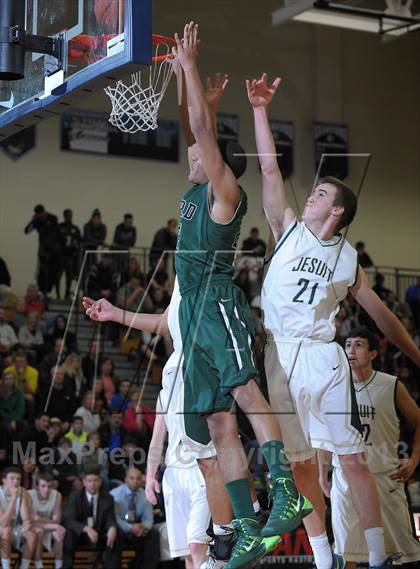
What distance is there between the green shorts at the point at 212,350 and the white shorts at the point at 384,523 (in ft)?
6.89

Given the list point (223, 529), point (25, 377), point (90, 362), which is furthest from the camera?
point (90, 362)

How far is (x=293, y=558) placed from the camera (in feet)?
37.0

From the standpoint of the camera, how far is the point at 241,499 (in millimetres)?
5676

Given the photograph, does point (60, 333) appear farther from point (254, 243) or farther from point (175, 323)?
point (175, 323)

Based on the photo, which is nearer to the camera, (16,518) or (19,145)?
(16,518)

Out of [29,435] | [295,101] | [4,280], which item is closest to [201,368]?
[29,435]

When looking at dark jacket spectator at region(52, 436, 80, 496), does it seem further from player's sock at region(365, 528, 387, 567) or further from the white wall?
the white wall

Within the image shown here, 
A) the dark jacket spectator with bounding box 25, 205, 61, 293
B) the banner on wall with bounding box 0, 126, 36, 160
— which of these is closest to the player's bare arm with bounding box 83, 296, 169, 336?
the dark jacket spectator with bounding box 25, 205, 61, 293

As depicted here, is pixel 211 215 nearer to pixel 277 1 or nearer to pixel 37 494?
pixel 37 494

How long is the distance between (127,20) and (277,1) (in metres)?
15.3

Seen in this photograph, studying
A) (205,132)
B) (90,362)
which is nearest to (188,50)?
(205,132)

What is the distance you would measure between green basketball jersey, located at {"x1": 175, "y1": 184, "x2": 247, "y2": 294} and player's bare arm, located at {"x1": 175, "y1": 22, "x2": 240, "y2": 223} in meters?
0.13

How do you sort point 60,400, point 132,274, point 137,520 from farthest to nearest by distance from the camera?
point 132,274
point 60,400
point 137,520

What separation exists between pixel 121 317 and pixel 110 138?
13860 millimetres
